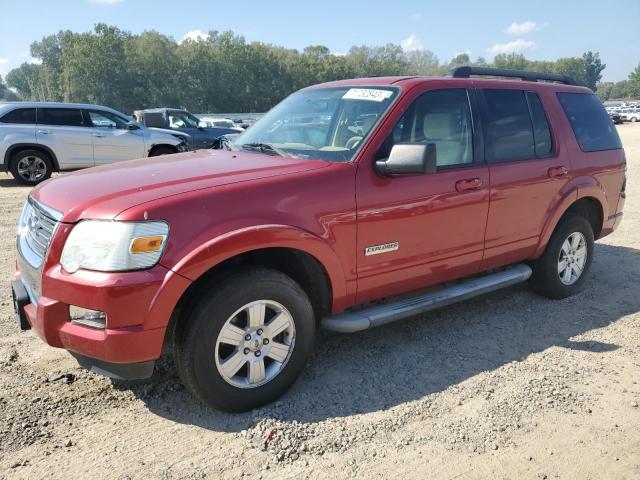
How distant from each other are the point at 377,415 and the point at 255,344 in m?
0.80

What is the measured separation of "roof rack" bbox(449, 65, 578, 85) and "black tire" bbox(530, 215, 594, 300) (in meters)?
1.33

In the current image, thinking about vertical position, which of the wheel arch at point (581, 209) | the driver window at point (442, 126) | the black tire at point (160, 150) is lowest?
the wheel arch at point (581, 209)

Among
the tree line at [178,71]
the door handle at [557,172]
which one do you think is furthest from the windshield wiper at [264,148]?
the tree line at [178,71]

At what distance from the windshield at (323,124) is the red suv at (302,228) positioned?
0.02 metres

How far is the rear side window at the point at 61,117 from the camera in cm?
1120

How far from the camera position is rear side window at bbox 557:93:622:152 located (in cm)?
476

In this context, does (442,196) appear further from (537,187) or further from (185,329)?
(185,329)

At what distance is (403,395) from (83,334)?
1.84m

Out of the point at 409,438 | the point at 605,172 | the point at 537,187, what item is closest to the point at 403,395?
the point at 409,438

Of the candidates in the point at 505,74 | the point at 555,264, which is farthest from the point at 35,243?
the point at 555,264

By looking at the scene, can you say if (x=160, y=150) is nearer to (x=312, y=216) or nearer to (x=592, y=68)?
(x=312, y=216)

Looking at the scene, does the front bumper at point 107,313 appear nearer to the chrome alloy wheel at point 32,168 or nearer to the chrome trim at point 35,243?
the chrome trim at point 35,243

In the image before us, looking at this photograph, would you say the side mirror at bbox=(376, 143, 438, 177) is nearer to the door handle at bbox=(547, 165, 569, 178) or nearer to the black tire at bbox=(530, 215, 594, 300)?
the door handle at bbox=(547, 165, 569, 178)

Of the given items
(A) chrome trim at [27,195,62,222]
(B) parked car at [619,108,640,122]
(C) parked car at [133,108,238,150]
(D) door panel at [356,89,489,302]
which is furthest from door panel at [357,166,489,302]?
(B) parked car at [619,108,640,122]
